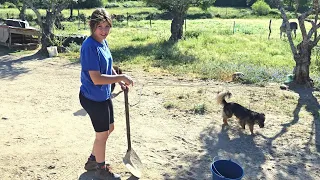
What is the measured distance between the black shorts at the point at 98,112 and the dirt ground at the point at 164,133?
0.91 metres

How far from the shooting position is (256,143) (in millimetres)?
5223

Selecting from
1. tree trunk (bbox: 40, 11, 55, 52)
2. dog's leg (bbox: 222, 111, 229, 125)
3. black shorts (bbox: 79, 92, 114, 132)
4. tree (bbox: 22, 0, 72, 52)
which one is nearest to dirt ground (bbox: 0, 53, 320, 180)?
dog's leg (bbox: 222, 111, 229, 125)

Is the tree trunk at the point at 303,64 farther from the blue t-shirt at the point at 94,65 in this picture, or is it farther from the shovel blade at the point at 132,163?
the blue t-shirt at the point at 94,65

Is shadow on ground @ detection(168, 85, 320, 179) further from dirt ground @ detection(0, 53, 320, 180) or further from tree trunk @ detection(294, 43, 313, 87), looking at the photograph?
tree trunk @ detection(294, 43, 313, 87)

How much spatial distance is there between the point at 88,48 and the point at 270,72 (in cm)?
698

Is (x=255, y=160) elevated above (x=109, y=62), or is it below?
below

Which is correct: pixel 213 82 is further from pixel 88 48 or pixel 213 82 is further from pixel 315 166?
pixel 88 48

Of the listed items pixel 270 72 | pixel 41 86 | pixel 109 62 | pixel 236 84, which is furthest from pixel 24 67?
pixel 109 62

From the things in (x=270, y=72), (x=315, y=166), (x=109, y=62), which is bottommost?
Result: (x=315, y=166)

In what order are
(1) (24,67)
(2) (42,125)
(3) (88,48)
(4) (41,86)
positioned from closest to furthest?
(3) (88,48), (2) (42,125), (4) (41,86), (1) (24,67)

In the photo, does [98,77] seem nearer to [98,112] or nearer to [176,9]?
[98,112]

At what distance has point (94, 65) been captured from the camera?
3201 millimetres

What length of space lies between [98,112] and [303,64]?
19.9ft

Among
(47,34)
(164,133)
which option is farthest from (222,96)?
(47,34)
